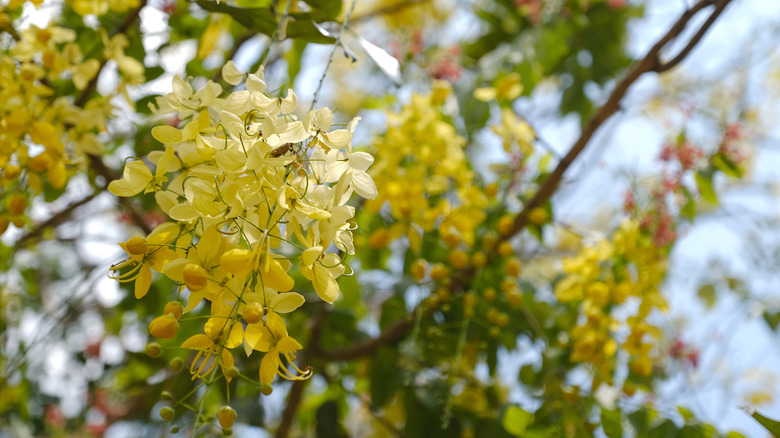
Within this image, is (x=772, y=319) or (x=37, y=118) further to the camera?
(x=772, y=319)

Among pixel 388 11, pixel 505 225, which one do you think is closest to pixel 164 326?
pixel 505 225

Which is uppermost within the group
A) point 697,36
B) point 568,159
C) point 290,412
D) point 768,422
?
point 697,36

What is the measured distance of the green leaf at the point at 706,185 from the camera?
41.1 inches

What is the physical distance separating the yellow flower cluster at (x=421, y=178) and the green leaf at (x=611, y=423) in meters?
0.32

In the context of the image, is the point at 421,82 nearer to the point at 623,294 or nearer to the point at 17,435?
the point at 623,294

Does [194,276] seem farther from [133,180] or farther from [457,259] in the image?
[457,259]

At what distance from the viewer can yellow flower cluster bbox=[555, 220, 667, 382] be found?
0.91 metres

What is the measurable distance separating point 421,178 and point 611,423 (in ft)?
1.47

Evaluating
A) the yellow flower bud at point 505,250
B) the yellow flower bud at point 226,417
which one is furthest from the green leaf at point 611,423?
the yellow flower bud at point 226,417

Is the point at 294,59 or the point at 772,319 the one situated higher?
the point at 294,59

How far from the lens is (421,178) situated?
930 mm

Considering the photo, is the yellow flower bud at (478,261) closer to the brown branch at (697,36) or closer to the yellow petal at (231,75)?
the brown branch at (697,36)

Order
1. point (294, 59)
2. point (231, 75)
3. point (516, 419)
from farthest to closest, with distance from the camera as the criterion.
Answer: point (516, 419), point (294, 59), point (231, 75)

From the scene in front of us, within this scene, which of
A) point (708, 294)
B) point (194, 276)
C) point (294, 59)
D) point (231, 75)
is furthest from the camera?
point (708, 294)
